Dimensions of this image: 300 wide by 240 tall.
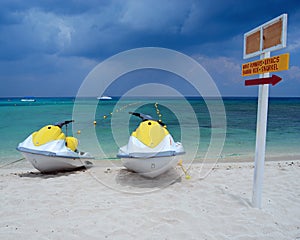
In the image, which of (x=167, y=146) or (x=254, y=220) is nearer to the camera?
(x=254, y=220)

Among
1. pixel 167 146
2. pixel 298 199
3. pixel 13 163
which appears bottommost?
pixel 13 163

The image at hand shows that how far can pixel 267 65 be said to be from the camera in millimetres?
3713

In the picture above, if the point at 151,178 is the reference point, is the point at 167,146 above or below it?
above

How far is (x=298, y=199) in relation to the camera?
4531 mm

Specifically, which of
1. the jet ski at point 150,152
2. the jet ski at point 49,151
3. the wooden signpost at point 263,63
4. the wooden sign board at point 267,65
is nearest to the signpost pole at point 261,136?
the wooden signpost at point 263,63

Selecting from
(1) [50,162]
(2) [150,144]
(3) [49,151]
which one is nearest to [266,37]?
(2) [150,144]

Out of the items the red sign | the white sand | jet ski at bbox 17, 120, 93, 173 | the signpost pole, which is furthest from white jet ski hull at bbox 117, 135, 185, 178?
the red sign

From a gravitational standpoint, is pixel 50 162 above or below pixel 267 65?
below

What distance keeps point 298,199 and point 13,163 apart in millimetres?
9180

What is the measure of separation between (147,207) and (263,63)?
9.93 ft

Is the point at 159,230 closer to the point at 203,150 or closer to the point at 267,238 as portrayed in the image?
the point at 267,238

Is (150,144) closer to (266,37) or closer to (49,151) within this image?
(49,151)

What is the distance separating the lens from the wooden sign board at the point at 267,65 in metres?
3.33

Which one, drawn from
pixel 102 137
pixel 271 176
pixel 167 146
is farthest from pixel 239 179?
pixel 102 137
